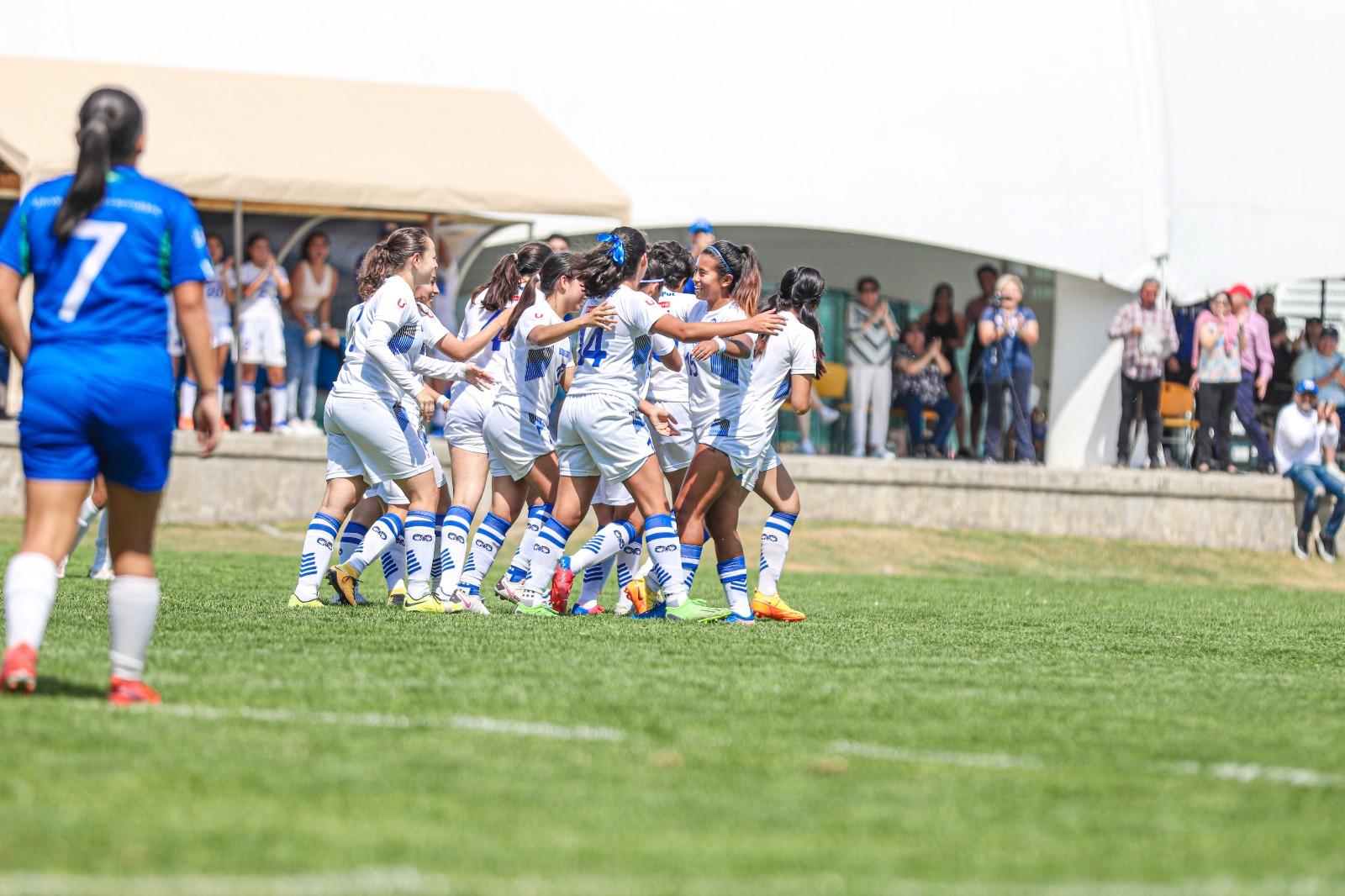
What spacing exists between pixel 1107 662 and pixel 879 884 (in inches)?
188

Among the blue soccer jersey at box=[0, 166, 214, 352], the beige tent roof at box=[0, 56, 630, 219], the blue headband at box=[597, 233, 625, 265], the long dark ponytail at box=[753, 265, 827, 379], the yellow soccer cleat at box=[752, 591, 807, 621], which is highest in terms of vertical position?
the beige tent roof at box=[0, 56, 630, 219]

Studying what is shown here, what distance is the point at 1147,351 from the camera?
1936 centimetres

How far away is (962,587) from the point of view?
14.3 metres

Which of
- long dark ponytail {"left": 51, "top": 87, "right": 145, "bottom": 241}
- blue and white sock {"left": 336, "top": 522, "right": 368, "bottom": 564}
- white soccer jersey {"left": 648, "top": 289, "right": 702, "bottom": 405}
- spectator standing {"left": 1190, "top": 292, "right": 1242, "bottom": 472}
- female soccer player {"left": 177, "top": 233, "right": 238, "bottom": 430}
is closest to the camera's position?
long dark ponytail {"left": 51, "top": 87, "right": 145, "bottom": 241}

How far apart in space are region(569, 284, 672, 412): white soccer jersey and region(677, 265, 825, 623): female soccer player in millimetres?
667

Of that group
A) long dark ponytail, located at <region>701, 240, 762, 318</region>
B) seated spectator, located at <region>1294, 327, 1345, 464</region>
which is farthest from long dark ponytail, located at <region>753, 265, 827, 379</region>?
seated spectator, located at <region>1294, 327, 1345, 464</region>

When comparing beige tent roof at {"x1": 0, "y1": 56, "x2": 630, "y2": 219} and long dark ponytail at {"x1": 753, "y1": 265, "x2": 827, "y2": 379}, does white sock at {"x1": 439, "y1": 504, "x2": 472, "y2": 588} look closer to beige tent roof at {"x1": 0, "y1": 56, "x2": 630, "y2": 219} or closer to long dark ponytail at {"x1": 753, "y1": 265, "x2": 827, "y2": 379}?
long dark ponytail at {"x1": 753, "y1": 265, "x2": 827, "y2": 379}

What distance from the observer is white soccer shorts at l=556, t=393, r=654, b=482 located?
8977 mm

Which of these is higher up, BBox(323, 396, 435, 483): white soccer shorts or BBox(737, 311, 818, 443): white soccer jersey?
BBox(737, 311, 818, 443): white soccer jersey

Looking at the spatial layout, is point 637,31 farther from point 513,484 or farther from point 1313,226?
point 513,484

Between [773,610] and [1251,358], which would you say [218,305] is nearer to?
[773,610]

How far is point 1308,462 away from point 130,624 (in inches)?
590

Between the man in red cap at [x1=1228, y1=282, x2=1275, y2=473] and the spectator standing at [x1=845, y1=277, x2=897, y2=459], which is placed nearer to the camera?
the man in red cap at [x1=1228, y1=282, x2=1275, y2=473]

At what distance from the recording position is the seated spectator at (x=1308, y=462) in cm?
1794
